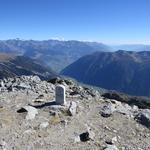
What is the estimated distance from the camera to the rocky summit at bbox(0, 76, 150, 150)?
67.3 feet

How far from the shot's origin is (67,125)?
76.9 feet

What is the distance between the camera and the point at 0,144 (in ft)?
63.2

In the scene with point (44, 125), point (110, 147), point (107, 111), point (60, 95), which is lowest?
point (110, 147)

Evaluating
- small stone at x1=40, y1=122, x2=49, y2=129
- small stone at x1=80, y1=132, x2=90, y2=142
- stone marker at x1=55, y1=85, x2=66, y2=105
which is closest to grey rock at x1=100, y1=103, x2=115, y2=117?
stone marker at x1=55, y1=85, x2=66, y2=105

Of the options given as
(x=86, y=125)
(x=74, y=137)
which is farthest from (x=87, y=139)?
(x=86, y=125)

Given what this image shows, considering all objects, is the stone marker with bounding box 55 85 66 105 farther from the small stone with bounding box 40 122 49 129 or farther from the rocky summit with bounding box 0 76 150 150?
the small stone with bounding box 40 122 49 129

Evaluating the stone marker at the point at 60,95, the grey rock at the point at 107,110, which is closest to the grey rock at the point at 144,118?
the grey rock at the point at 107,110

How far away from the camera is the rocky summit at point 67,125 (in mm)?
20516

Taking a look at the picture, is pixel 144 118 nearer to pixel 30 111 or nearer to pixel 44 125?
pixel 44 125

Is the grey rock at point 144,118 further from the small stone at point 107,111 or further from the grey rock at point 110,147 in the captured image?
the grey rock at point 110,147

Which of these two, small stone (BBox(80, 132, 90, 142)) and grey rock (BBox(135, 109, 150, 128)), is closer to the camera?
small stone (BBox(80, 132, 90, 142))

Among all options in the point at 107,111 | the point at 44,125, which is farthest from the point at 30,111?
the point at 107,111

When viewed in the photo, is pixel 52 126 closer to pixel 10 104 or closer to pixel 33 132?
pixel 33 132

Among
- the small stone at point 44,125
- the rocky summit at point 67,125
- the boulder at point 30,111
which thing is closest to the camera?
the rocky summit at point 67,125
